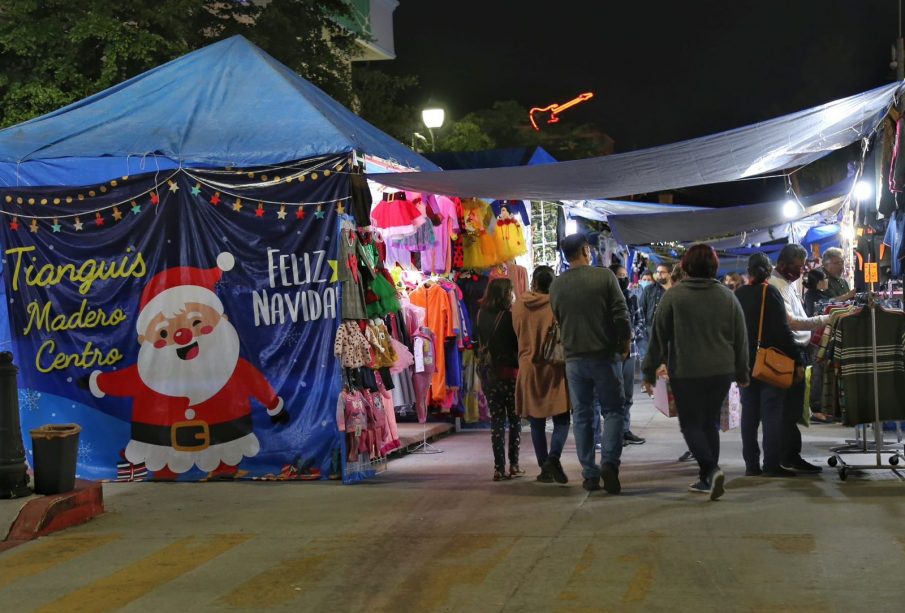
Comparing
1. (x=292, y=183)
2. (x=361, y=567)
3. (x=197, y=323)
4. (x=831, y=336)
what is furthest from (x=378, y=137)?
(x=361, y=567)

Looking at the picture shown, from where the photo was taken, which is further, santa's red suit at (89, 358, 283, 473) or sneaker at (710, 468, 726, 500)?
santa's red suit at (89, 358, 283, 473)

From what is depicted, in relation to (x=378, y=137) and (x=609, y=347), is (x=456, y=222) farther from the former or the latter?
(x=609, y=347)

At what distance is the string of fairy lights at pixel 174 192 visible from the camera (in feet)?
32.6

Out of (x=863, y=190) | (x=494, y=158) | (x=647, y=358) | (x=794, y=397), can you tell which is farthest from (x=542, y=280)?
(x=863, y=190)

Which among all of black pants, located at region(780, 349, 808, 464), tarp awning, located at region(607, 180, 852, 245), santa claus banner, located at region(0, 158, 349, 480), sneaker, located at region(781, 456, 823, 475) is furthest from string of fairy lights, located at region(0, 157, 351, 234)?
tarp awning, located at region(607, 180, 852, 245)

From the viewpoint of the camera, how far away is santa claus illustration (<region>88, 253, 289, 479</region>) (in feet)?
33.1

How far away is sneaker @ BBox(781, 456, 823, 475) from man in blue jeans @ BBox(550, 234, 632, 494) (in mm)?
1745

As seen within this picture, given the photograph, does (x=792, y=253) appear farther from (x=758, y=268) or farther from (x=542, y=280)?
(x=542, y=280)

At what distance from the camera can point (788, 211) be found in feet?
49.9

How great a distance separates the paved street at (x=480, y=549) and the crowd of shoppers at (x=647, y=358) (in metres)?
0.37

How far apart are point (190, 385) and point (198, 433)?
1.53ft

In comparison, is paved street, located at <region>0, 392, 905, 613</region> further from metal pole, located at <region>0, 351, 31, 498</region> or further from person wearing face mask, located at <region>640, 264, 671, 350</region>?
person wearing face mask, located at <region>640, 264, 671, 350</region>

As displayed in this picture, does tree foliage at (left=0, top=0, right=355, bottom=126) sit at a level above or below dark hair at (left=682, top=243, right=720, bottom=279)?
above

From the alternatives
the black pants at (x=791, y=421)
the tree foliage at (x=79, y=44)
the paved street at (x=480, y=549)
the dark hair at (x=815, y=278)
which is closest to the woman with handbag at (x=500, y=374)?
the paved street at (x=480, y=549)
